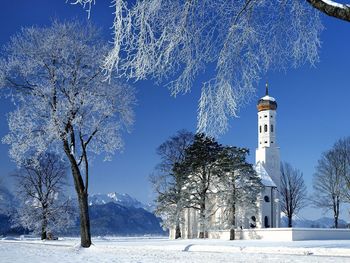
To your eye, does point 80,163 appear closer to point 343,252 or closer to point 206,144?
point 343,252

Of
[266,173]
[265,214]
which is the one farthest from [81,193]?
[266,173]

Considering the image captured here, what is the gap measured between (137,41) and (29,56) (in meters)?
16.4

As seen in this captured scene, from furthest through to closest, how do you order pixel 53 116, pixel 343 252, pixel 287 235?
pixel 287 235
pixel 53 116
pixel 343 252

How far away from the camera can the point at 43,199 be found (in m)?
51.1

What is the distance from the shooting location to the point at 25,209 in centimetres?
5025

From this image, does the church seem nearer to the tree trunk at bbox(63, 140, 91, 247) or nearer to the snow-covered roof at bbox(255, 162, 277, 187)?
the snow-covered roof at bbox(255, 162, 277, 187)

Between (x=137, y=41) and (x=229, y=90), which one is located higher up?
(x=137, y=41)

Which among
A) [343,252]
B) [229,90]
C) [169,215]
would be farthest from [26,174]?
[229,90]

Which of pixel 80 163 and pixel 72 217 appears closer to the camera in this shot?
pixel 80 163

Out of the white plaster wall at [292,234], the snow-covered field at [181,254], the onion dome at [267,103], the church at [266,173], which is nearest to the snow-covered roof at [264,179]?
the church at [266,173]

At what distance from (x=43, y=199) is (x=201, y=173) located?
16604 millimetres

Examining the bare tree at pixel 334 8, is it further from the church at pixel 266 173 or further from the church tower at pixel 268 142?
the church tower at pixel 268 142

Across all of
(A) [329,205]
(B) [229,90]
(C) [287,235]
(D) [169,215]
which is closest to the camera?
(B) [229,90]

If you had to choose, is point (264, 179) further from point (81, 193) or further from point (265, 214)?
Result: point (81, 193)
